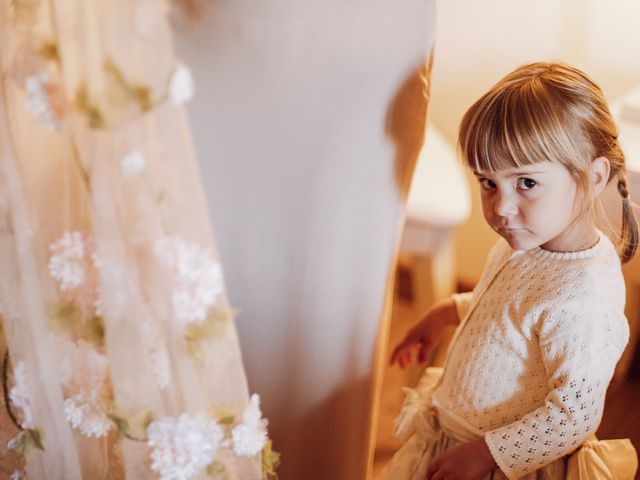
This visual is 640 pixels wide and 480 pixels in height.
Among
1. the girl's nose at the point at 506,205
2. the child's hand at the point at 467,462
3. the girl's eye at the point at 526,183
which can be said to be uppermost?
the girl's eye at the point at 526,183

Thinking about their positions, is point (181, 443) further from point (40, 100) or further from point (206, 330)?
point (40, 100)

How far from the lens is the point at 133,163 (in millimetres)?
596

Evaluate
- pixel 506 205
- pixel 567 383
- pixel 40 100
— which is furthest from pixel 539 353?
pixel 40 100

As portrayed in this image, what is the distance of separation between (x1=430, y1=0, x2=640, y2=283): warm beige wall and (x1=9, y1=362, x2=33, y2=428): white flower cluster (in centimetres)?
105

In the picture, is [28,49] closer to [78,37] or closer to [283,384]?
[78,37]

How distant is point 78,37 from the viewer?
1.91ft

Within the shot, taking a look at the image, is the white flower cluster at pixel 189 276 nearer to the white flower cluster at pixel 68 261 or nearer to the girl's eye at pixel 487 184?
the white flower cluster at pixel 68 261

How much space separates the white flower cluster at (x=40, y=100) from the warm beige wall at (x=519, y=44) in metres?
0.97

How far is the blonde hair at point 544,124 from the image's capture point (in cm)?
74

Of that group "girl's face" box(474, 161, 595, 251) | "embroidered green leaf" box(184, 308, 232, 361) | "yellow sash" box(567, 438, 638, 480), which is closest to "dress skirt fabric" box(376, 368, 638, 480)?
"yellow sash" box(567, 438, 638, 480)

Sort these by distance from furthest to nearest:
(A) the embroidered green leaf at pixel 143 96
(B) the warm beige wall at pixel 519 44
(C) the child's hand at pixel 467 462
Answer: (B) the warm beige wall at pixel 519 44 → (C) the child's hand at pixel 467 462 → (A) the embroidered green leaf at pixel 143 96

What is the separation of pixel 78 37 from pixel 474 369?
55cm

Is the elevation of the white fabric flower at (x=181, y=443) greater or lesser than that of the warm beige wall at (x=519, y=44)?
lesser
